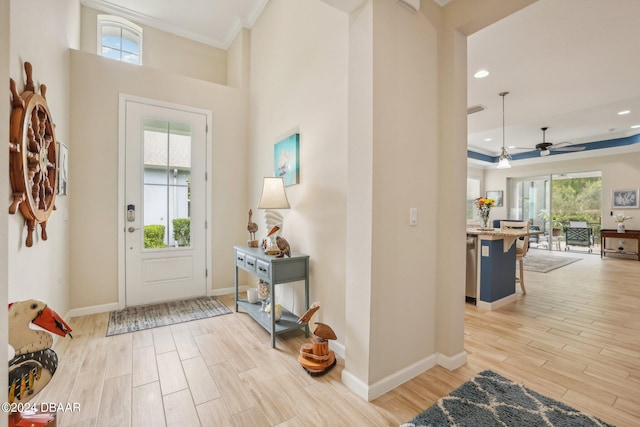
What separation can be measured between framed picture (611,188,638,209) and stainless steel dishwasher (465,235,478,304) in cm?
688

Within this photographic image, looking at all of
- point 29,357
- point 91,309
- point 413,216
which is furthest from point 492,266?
point 91,309

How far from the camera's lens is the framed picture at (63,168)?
8.66 ft

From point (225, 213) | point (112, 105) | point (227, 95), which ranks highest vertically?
point (227, 95)

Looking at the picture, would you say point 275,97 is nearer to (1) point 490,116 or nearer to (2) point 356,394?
(2) point 356,394

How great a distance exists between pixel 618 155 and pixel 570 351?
8.04 meters

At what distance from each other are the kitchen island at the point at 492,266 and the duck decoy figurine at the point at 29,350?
3.84 meters

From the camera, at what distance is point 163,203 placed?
3578mm

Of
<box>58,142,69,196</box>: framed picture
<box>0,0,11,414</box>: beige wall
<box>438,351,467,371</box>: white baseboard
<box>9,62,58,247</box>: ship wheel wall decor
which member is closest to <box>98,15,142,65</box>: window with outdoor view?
<box>58,142,69,196</box>: framed picture

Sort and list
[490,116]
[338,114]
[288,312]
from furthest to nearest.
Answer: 1. [490,116]
2. [288,312]
3. [338,114]

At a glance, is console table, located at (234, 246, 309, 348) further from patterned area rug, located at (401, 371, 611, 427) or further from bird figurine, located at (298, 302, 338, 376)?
patterned area rug, located at (401, 371, 611, 427)

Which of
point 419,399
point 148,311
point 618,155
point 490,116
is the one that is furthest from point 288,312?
point 618,155

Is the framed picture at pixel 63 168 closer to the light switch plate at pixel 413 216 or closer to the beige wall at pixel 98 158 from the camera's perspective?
the beige wall at pixel 98 158

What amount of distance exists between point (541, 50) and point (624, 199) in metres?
6.79

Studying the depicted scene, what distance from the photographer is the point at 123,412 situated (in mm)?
1651
